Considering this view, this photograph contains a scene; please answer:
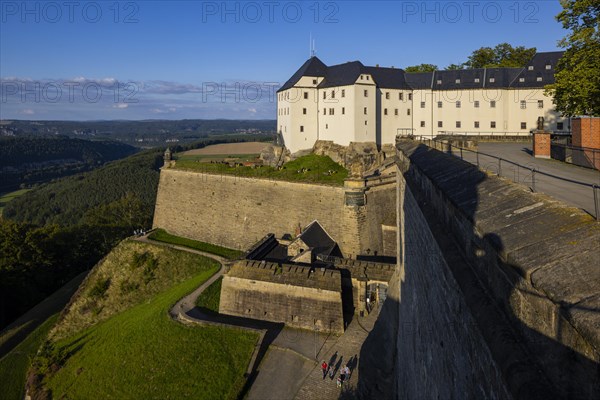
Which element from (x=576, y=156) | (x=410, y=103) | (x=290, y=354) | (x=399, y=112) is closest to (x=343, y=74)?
(x=399, y=112)

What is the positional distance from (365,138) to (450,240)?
38223mm

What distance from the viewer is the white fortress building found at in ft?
137

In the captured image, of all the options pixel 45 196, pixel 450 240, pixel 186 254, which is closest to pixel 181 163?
pixel 186 254

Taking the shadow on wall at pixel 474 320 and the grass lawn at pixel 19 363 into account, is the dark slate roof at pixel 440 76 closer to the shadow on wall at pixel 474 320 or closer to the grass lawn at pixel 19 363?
the grass lawn at pixel 19 363

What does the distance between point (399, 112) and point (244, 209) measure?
21.3 m

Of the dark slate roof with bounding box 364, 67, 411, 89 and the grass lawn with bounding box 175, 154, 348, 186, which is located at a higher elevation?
the dark slate roof with bounding box 364, 67, 411, 89

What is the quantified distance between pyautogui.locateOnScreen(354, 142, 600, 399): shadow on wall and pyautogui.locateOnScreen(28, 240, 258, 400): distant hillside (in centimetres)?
1342

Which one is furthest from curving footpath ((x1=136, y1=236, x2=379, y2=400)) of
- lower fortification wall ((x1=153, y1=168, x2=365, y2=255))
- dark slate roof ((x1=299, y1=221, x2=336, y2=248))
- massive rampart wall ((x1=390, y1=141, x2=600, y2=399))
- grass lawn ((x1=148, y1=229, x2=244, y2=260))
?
massive rampart wall ((x1=390, y1=141, x2=600, y2=399))

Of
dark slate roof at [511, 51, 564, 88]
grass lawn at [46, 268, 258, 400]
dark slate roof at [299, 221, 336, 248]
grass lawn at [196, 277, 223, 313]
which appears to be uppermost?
dark slate roof at [511, 51, 564, 88]

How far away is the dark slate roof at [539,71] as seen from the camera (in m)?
41.5

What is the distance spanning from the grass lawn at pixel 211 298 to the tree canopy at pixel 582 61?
19773mm

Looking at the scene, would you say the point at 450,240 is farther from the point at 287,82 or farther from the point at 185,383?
the point at 287,82

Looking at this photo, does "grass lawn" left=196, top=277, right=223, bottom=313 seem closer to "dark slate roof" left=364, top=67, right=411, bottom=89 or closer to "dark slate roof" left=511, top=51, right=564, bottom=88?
"dark slate roof" left=364, top=67, right=411, bottom=89

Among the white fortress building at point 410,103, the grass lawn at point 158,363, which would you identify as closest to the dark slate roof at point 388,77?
the white fortress building at point 410,103
